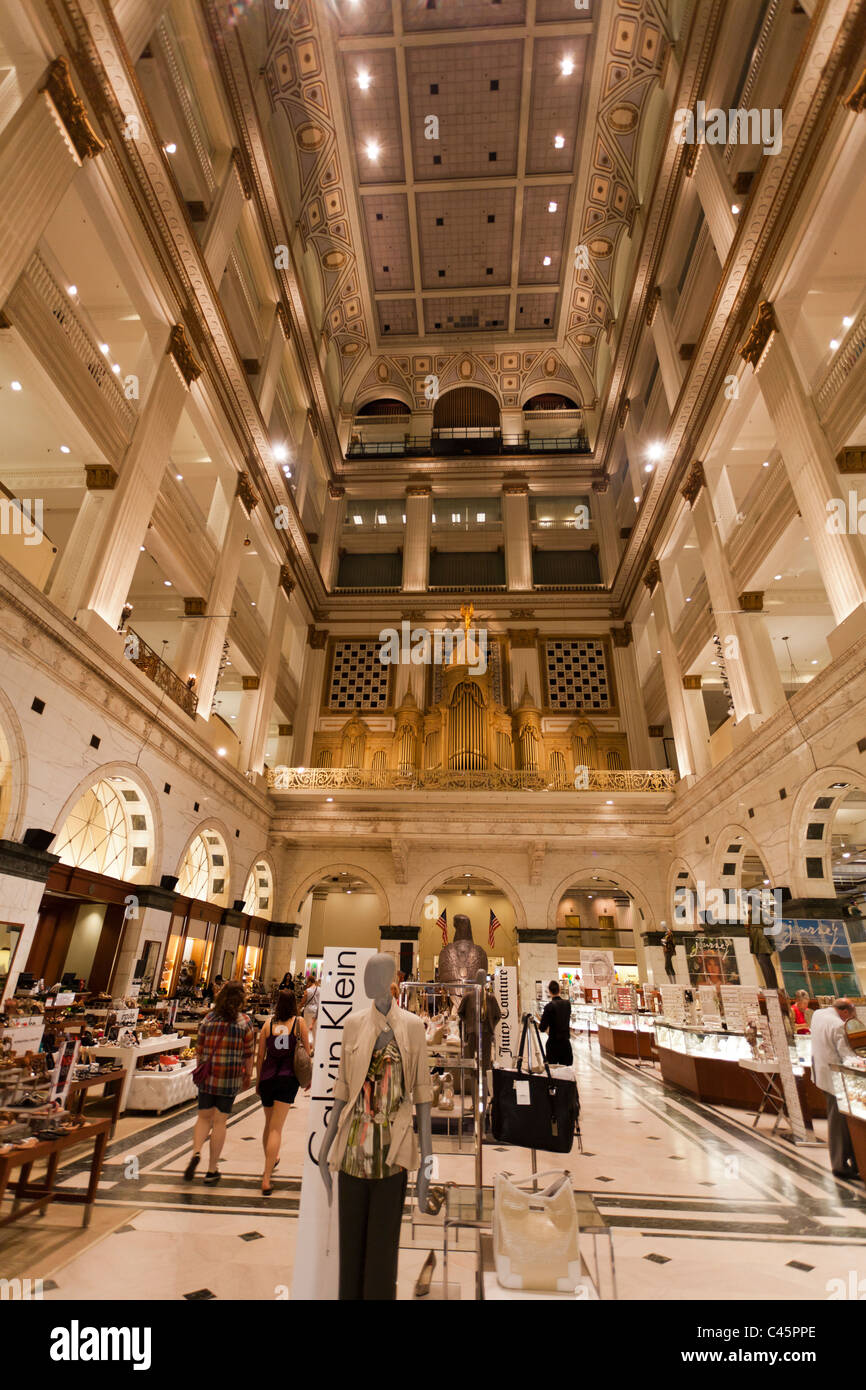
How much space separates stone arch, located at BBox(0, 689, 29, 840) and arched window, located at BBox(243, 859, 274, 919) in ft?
29.9

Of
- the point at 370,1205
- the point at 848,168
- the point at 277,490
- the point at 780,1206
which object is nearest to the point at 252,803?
the point at 277,490

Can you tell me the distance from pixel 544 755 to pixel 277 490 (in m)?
10.7

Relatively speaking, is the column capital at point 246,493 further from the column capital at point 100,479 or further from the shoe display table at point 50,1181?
Result: the shoe display table at point 50,1181

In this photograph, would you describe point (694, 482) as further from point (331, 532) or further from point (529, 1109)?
point (529, 1109)

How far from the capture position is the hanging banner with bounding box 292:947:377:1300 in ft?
8.95

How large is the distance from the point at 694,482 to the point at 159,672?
12.0 m

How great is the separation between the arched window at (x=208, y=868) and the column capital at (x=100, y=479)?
705cm

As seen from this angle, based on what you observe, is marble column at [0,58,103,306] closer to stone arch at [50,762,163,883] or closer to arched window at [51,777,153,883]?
stone arch at [50,762,163,883]

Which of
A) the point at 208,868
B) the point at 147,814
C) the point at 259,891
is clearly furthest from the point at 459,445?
the point at 147,814

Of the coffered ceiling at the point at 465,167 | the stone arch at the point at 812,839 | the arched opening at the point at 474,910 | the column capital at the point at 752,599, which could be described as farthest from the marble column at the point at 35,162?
the arched opening at the point at 474,910

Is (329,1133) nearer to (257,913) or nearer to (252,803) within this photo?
(252,803)

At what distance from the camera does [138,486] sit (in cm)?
1039

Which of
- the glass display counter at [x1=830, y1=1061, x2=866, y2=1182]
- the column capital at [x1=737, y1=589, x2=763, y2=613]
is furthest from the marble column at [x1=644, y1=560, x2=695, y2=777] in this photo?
the glass display counter at [x1=830, y1=1061, x2=866, y2=1182]

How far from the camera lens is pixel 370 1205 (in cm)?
241
